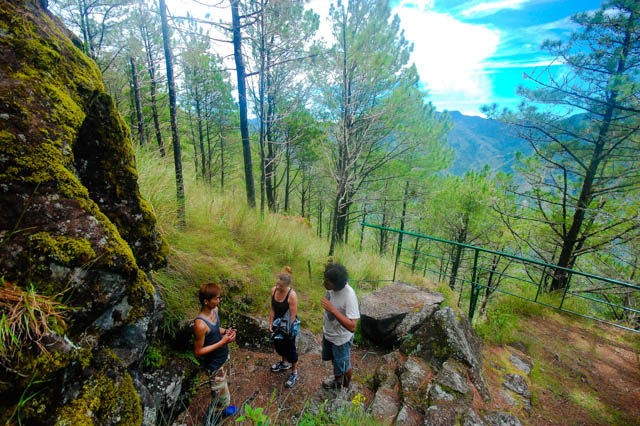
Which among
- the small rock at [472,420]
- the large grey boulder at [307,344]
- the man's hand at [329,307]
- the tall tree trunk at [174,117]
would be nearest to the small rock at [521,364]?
the small rock at [472,420]

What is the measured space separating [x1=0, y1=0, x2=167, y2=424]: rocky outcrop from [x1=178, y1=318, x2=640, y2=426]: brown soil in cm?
119

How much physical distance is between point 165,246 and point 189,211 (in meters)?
3.07

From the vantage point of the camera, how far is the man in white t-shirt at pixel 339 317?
273cm

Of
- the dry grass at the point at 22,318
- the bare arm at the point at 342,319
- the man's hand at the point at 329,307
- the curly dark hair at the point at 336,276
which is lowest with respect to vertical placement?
the bare arm at the point at 342,319

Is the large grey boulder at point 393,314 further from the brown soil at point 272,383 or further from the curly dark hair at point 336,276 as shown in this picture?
the curly dark hair at point 336,276

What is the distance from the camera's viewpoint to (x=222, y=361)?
8.86 feet

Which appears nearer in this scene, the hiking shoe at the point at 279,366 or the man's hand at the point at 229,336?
the man's hand at the point at 229,336

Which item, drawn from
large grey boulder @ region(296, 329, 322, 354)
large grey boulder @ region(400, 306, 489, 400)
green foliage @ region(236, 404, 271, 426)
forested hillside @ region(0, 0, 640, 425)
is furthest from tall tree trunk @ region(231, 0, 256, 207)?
green foliage @ region(236, 404, 271, 426)

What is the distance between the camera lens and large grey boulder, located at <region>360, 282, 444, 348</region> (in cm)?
412

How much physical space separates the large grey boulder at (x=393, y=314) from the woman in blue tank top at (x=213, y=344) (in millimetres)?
2519

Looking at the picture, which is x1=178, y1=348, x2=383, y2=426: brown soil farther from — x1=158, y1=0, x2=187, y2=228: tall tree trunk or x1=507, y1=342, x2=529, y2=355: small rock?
x1=158, y1=0, x2=187, y2=228: tall tree trunk

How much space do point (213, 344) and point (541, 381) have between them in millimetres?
4681

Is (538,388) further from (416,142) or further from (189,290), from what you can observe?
(416,142)

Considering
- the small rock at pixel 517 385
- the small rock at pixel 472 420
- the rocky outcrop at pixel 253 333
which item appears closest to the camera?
the small rock at pixel 472 420
